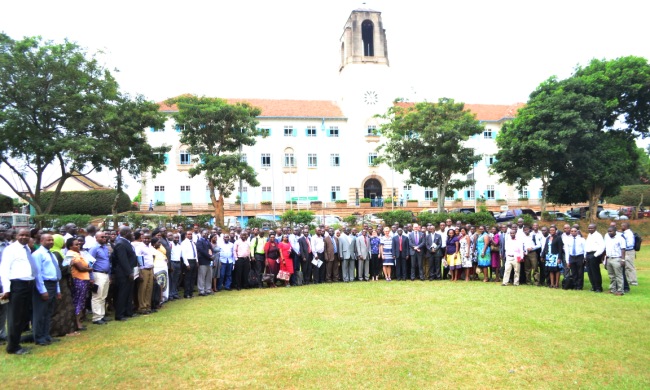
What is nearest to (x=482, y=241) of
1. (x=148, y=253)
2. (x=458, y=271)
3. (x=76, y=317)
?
(x=458, y=271)

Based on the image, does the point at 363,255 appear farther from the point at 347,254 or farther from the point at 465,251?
the point at 465,251

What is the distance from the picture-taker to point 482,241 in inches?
575

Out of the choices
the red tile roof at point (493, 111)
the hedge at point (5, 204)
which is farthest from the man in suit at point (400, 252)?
the red tile roof at point (493, 111)

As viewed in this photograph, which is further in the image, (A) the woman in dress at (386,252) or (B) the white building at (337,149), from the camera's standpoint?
(B) the white building at (337,149)

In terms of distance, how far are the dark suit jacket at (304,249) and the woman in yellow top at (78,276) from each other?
686 cm

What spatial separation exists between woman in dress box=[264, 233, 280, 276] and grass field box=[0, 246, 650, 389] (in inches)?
116

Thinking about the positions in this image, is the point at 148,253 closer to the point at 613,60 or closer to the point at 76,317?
the point at 76,317

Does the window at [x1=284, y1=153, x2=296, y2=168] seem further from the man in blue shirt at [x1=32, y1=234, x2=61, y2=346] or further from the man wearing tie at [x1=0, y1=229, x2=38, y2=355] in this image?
the man wearing tie at [x1=0, y1=229, x2=38, y2=355]

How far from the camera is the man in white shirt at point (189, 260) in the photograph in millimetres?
12125

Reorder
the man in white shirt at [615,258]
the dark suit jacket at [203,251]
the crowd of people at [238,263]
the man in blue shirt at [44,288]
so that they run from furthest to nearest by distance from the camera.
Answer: the dark suit jacket at [203,251] → the man in white shirt at [615,258] → the crowd of people at [238,263] → the man in blue shirt at [44,288]

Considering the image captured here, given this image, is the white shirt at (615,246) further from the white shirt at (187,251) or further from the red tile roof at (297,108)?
the red tile roof at (297,108)

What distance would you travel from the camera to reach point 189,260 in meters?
12.3

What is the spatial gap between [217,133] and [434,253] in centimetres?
1801

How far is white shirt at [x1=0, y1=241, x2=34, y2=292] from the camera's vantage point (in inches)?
274
